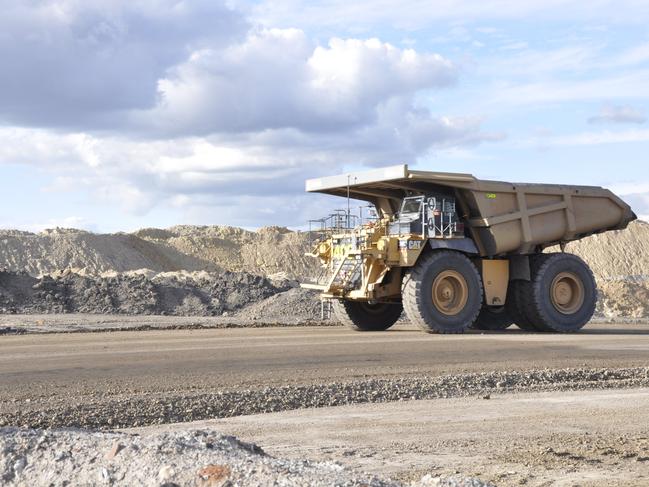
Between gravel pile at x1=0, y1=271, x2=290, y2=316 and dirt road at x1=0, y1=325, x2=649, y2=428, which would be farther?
gravel pile at x1=0, y1=271, x2=290, y2=316

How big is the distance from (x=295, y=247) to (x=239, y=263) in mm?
4097

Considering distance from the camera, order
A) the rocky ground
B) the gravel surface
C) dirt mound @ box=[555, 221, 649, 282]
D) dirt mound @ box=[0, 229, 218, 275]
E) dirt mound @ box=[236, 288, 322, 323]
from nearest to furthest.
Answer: the gravel surface
dirt mound @ box=[236, 288, 322, 323]
the rocky ground
dirt mound @ box=[0, 229, 218, 275]
dirt mound @ box=[555, 221, 649, 282]

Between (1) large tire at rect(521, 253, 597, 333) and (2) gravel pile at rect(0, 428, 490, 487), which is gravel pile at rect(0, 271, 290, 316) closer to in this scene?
(1) large tire at rect(521, 253, 597, 333)

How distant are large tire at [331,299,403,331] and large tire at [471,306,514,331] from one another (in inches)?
76.3

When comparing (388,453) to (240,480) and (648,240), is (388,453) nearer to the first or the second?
(240,480)

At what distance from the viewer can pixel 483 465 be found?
26.7ft

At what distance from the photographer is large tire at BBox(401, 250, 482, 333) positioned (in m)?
19.7

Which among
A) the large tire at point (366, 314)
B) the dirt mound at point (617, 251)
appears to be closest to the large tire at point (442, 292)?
the large tire at point (366, 314)

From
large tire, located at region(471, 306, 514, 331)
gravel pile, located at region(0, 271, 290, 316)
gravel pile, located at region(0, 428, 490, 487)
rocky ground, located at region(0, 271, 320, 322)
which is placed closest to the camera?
gravel pile, located at region(0, 428, 490, 487)

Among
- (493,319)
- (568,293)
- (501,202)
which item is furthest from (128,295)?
(568,293)

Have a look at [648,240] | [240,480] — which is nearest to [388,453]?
[240,480]

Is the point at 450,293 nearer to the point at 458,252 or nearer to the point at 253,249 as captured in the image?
the point at 458,252

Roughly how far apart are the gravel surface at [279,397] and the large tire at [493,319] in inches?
318

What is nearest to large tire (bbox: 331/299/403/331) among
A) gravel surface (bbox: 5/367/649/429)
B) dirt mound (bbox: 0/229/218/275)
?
gravel surface (bbox: 5/367/649/429)
